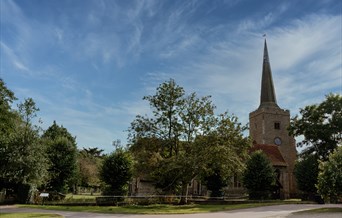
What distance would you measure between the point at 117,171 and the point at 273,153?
2879cm

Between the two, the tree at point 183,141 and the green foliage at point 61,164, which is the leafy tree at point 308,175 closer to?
the tree at point 183,141

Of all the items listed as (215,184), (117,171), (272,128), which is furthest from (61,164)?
(272,128)

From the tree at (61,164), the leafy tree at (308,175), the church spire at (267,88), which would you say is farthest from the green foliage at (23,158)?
the church spire at (267,88)

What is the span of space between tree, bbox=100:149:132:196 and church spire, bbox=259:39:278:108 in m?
36.0

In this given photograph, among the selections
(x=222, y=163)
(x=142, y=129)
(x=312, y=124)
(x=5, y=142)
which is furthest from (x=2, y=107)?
(x=312, y=124)

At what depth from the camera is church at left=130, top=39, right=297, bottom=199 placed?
51031 mm

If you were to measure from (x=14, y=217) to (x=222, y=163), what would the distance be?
17.4m

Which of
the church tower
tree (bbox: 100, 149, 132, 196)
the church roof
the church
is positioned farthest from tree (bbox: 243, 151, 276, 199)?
tree (bbox: 100, 149, 132, 196)

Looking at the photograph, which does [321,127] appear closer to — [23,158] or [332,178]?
[332,178]

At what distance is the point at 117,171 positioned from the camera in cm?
3725

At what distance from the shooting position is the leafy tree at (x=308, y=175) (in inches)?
1640

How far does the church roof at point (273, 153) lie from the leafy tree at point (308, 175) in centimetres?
840

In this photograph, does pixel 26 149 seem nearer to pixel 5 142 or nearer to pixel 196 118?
pixel 5 142

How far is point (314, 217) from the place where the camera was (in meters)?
18.0
